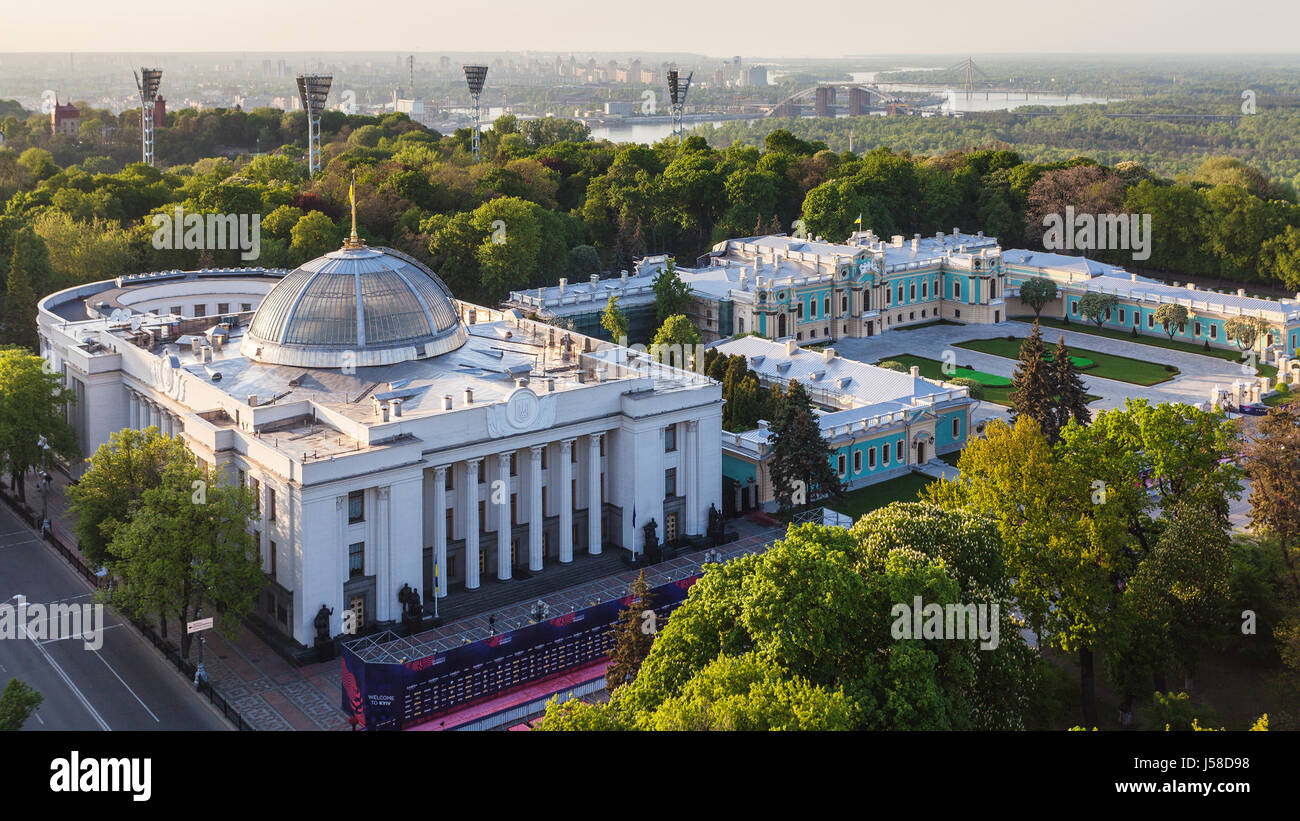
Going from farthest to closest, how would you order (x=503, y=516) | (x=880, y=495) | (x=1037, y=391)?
1. (x=880, y=495)
2. (x=1037, y=391)
3. (x=503, y=516)

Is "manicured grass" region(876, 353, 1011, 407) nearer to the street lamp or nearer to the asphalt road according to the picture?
the street lamp

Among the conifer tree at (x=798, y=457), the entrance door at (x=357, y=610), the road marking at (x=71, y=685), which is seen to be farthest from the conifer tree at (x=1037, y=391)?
the road marking at (x=71, y=685)

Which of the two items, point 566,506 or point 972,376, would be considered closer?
point 566,506

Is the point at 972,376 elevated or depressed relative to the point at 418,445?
depressed

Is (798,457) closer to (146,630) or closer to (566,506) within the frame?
(566,506)

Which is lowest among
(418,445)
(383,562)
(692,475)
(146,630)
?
(146,630)

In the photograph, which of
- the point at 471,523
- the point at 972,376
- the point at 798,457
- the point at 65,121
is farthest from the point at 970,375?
the point at 65,121

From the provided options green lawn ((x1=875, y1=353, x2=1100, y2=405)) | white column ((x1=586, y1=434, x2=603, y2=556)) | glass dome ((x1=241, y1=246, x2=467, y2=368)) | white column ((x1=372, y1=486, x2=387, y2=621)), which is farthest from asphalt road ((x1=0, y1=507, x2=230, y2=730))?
green lawn ((x1=875, y1=353, x2=1100, y2=405))
